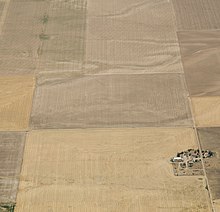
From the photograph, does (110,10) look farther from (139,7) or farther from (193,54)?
(193,54)

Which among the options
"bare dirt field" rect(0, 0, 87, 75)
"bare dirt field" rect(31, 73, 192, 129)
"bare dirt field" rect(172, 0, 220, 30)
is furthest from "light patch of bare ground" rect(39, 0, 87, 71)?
"bare dirt field" rect(172, 0, 220, 30)

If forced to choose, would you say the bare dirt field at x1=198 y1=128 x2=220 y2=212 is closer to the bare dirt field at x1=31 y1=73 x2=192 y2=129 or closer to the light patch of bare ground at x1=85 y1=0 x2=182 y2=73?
the bare dirt field at x1=31 y1=73 x2=192 y2=129

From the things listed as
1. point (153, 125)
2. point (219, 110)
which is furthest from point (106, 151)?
point (219, 110)

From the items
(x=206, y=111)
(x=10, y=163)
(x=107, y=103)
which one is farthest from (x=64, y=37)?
(x=206, y=111)

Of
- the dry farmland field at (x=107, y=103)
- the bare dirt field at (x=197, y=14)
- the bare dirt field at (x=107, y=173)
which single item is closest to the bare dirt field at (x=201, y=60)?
the dry farmland field at (x=107, y=103)

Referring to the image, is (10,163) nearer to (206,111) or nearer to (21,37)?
(21,37)

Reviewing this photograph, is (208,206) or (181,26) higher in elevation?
(181,26)
